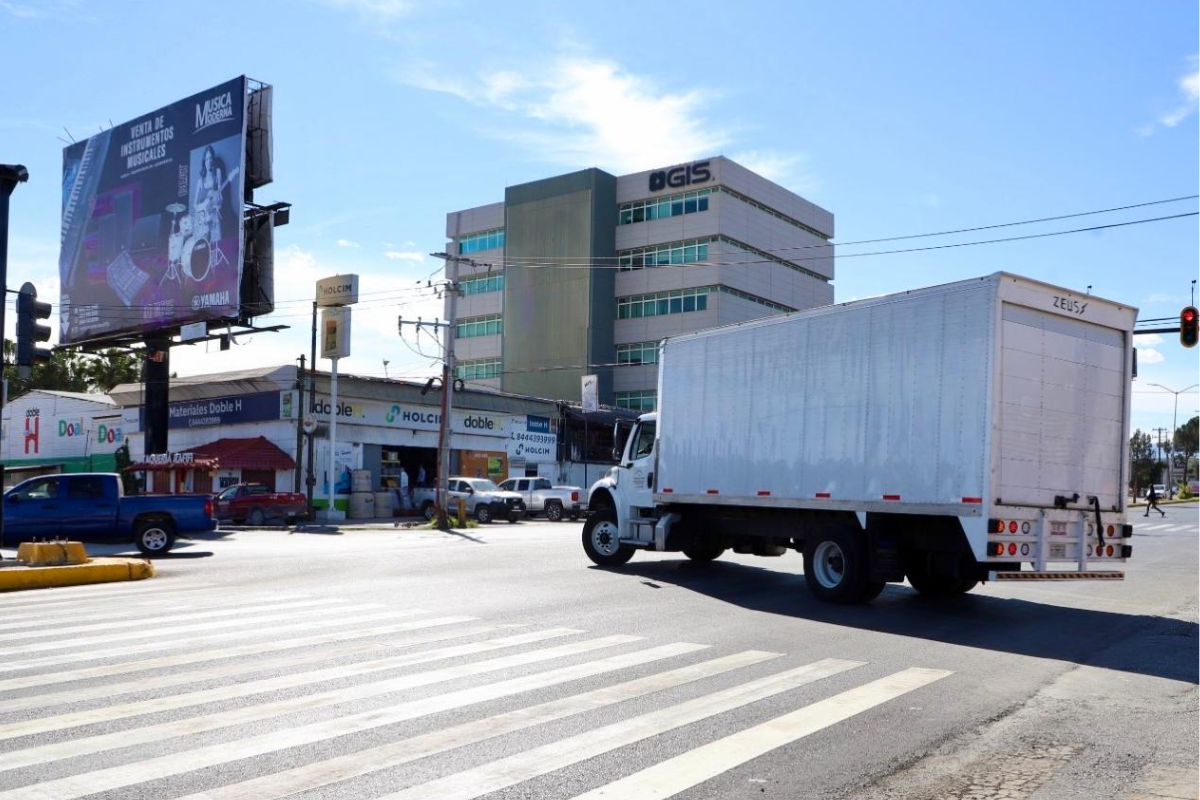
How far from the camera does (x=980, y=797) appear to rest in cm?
560

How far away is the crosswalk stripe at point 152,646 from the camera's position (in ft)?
29.7

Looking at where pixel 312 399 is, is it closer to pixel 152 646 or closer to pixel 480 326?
pixel 152 646

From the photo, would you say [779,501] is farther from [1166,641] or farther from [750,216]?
[750,216]

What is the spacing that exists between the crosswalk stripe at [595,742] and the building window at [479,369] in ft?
235

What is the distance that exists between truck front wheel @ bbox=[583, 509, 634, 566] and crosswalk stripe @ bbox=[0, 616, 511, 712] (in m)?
7.91

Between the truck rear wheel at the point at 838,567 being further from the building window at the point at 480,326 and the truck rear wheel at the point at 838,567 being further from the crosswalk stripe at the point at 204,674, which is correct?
the building window at the point at 480,326

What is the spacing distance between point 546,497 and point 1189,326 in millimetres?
26256

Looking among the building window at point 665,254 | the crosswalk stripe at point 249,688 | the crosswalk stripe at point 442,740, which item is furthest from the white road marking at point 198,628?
the building window at point 665,254

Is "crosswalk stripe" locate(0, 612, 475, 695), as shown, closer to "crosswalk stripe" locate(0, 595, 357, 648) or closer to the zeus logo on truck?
"crosswalk stripe" locate(0, 595, 357, 648)

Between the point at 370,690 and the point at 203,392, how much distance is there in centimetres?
4125

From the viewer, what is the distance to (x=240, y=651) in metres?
9.63

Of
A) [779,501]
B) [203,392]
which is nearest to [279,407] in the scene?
[203,392]

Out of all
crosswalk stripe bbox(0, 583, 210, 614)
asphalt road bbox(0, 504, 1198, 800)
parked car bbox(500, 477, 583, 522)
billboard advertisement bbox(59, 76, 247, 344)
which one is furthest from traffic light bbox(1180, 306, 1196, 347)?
billboard advertisement bbox(59, 76, 247, 344)

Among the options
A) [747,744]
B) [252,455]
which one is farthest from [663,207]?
[747,744]
